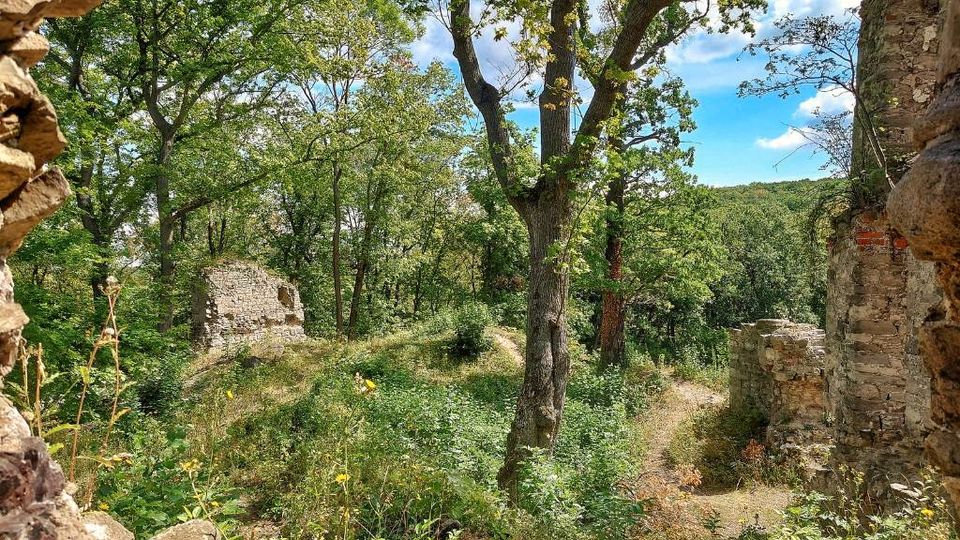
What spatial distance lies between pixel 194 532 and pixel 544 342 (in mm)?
4194

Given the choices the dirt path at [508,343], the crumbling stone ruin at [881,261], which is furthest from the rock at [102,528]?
the dirt path at [508,343]

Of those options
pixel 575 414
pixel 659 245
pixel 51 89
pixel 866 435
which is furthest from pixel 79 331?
pixel 659 245

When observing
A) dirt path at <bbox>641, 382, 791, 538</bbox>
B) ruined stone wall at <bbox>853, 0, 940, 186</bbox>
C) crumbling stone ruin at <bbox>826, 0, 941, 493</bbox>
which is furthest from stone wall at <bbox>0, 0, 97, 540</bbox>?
ruined stone wall at <bbox>853, 0, 940, 186</bbox>

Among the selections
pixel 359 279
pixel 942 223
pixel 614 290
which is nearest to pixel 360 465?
pixel 942 223

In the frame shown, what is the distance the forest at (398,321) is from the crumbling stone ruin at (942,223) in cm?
148

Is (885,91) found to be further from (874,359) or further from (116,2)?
(116,2)

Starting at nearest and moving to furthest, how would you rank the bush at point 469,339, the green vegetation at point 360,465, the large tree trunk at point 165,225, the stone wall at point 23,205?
A: the stone wall at point 23,205 → the green vegetation at point 360,465 → the large tree trunk at point 165,225 → the bush at point 469,339

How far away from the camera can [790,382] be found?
34.0 feet

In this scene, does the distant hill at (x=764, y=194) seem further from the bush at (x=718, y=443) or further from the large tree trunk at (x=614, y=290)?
the bush at (x=718, y=443)

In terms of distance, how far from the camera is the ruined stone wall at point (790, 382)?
9.85 metres

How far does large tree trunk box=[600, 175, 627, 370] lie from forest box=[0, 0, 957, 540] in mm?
79

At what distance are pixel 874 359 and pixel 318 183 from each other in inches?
565

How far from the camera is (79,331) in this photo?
706cm

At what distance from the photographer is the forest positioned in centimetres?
447
